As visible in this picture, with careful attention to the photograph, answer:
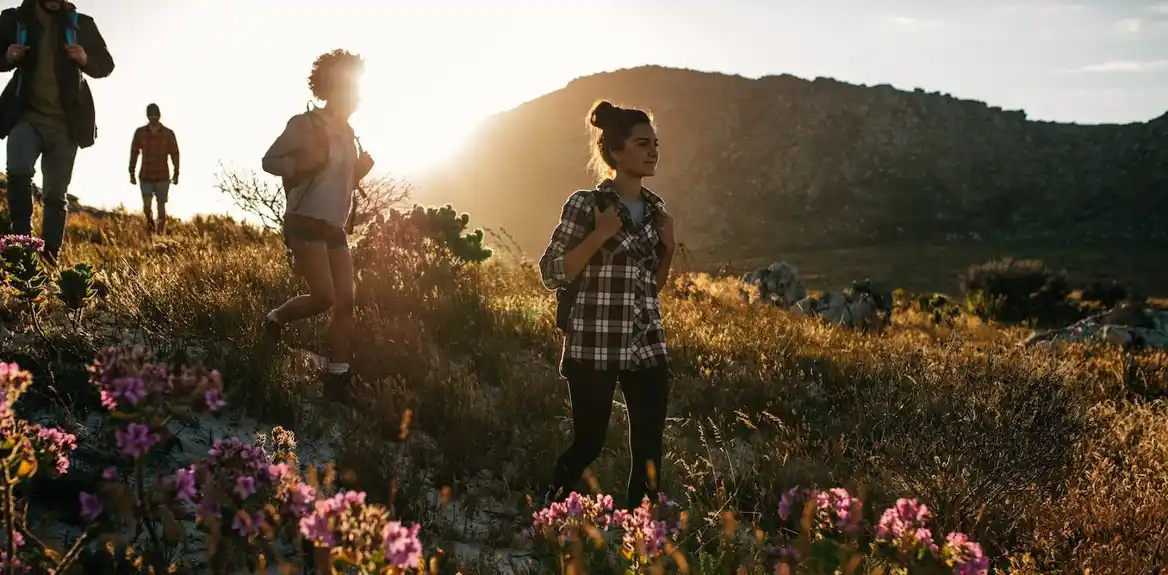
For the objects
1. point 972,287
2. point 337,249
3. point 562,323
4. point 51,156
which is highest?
point 51,156

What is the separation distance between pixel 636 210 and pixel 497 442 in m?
1.91

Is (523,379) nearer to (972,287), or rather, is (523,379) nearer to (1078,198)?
(972,287)

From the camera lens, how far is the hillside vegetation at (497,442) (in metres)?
2.10

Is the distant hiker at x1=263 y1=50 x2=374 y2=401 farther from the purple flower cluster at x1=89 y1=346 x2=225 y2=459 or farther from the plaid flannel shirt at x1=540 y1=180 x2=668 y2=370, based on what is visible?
the purple flower cluster at x1=89 y1=346 x2=225 y2=459

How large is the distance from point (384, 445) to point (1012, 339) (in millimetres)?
10544

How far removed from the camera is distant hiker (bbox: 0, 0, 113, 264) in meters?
5.36

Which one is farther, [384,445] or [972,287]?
[972,287]

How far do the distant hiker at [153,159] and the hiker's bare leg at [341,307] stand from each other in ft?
26.5

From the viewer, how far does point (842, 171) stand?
74938mm

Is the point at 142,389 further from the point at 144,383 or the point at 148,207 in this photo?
the point at 148,207

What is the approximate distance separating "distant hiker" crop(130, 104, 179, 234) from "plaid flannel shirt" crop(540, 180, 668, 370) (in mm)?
9777

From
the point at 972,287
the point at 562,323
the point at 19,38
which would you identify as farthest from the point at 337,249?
the point at 972,287

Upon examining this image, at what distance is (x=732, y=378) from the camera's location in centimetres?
617

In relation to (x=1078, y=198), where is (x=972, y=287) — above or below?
below
